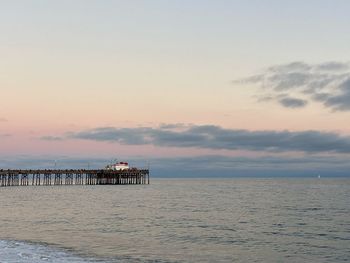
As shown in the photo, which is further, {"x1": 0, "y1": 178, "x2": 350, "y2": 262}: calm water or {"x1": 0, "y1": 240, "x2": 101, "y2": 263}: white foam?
{"x1": 0, "y1": 178, "x2": 350, "y2": 262}: calm water

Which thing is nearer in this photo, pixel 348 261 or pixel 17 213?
pixel 348 261

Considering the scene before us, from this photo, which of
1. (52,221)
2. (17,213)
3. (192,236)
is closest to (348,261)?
(192,236)

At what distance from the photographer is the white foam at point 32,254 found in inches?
1026

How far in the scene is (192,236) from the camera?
125 feet

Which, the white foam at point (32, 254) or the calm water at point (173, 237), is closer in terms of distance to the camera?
the white foam at point (32, 254)

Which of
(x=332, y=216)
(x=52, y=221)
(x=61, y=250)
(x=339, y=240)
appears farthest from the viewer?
(x=332, y=216)

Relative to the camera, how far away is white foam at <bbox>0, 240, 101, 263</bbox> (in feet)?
85.5

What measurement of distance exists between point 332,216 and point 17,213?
36.5m

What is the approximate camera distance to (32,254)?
2806cm

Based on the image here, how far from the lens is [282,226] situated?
148 ft

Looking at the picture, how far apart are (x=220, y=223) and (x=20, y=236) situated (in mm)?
19655

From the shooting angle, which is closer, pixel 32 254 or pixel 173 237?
pixel 32 254

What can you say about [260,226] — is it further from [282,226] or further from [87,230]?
[87,230]

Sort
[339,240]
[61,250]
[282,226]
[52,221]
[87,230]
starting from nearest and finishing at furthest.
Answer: [61,250]
[339,240]
[87,230]
[282,226]
[52,221]
